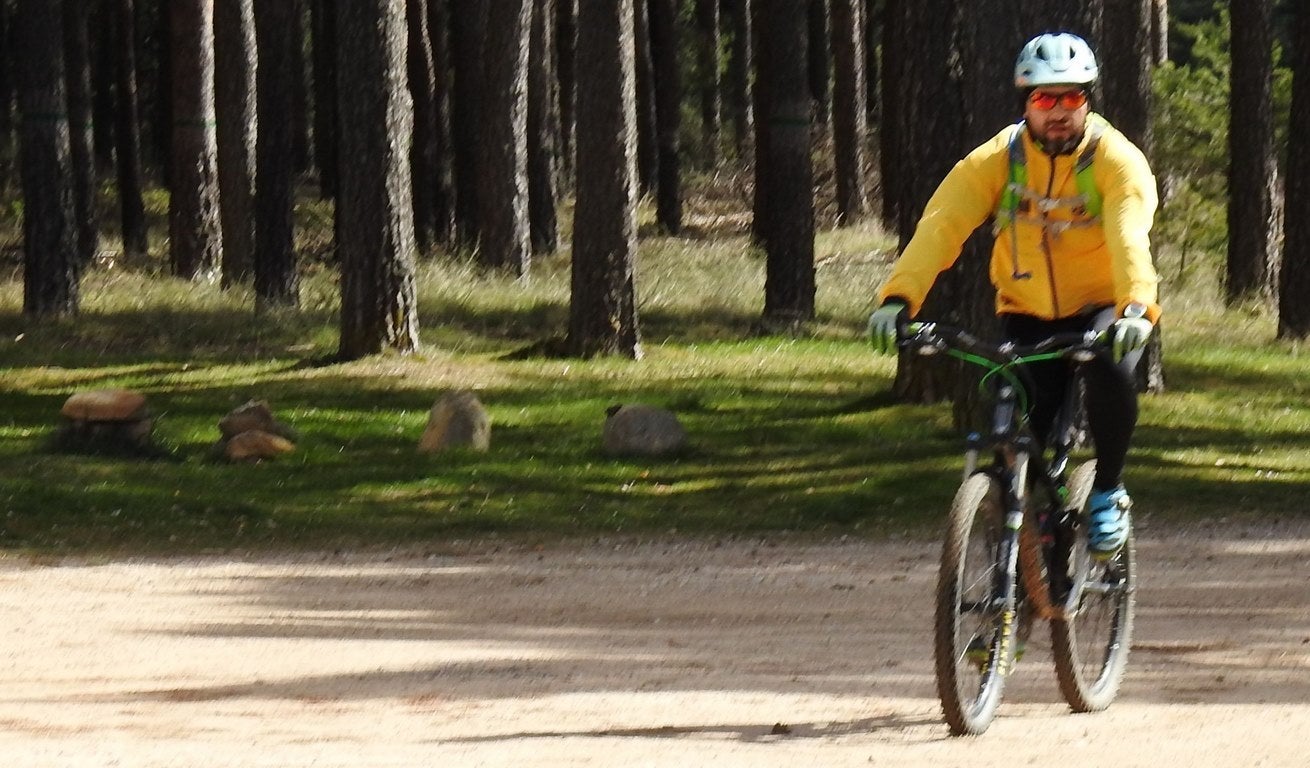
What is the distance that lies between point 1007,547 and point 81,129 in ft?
84.2

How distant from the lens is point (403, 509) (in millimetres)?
13172

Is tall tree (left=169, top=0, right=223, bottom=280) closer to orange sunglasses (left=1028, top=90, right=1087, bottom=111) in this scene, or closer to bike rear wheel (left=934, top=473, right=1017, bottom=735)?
orange sunglasses (left=1028, top=90, right=1087, bottom=111)

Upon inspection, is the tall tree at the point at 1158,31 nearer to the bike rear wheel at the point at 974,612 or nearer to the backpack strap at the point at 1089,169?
the backpack strap at the point at 1089,169

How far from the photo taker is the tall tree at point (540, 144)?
29797 mm

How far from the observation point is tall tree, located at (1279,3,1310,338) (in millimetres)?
21203

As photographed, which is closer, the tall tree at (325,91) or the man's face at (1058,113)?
the man's face at (1058,113)

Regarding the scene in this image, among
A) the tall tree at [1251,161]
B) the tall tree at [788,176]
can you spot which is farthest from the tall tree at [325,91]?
the tall tree at [1251,161]

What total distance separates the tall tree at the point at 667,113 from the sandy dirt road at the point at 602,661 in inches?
899

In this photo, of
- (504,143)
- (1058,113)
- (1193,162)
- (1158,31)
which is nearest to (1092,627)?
(1058,113)

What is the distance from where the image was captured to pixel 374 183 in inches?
732

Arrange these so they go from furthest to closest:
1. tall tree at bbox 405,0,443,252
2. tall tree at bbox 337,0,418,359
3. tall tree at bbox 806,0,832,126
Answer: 1. tall tree at bbox 806,0,832,126
2. tall tree at bbox 405,0,443,252
3. tall tree at bbox 337,0,418,359

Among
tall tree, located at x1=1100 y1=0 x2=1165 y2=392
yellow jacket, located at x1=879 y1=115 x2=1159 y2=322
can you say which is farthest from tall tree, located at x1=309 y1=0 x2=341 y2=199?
yellow jacket, located at x1=879 y1=115 x2=1159 y2=322

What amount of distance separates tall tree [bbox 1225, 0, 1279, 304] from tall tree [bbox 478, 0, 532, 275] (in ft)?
27.5

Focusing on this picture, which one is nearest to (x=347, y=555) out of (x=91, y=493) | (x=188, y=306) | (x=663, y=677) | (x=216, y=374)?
(x=91, y=493)
